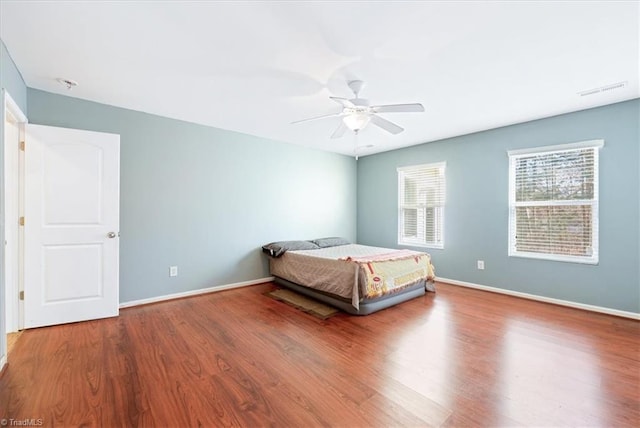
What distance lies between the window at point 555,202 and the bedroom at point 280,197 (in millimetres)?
99

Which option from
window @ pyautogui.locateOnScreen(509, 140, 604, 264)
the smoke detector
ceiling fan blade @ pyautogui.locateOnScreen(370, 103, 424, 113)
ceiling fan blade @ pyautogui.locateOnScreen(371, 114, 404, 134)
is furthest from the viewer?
window @ pyautogui.locateOnScreen(509, 140, 604, 264)

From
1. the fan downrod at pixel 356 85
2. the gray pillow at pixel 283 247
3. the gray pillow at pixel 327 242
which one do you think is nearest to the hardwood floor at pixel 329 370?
the gray pillow at pixel 283 247

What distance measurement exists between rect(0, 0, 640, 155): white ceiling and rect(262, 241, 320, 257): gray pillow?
2021 millimetres

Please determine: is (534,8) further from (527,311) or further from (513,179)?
(527,311)

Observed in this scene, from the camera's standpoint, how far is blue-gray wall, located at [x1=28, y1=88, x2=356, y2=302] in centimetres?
340

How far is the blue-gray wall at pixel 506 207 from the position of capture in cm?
313

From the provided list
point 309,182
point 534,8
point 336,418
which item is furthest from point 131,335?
point 534,8

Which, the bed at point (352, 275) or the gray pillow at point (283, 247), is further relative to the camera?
the gray pillow at point (283, 247)

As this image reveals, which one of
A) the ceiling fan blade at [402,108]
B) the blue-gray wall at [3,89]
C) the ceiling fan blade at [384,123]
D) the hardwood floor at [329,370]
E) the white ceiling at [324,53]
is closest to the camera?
the hardwood floor at [329,370]

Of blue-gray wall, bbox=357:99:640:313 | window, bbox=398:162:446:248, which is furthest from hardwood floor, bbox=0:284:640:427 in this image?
window, bbox=398:162:446:248

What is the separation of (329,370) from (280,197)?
329cm

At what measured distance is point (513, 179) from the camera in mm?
4012

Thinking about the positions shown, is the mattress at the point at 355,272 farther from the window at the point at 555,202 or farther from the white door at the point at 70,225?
the white door at the point at 70,225

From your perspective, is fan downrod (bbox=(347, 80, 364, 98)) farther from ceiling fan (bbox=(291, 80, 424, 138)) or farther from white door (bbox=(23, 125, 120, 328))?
white door (bbox=(23, 125, 120, 328))
